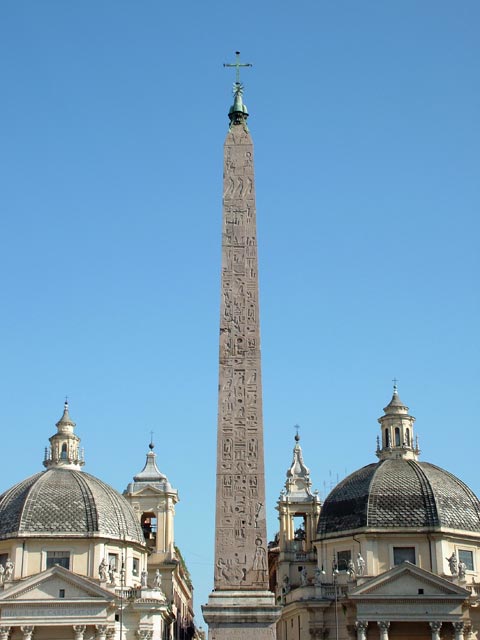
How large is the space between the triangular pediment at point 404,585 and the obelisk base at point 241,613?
34353 millimetres

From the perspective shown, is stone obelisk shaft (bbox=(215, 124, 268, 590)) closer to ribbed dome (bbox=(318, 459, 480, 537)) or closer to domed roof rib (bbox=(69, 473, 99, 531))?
ribbed dome (bbox=(318, 459, 480, 537))

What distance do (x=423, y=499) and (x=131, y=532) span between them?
54.3ft

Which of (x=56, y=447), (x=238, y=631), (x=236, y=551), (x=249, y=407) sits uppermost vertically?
(x=56, y=447)

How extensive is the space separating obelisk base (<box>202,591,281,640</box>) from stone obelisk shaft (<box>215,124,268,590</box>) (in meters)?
0.25

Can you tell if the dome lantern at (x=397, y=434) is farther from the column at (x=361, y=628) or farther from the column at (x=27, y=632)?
the column at (x=27, y=632)

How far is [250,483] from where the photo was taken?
28750 millimetres

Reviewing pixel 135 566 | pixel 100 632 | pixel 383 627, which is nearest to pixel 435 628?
pixel 383 627

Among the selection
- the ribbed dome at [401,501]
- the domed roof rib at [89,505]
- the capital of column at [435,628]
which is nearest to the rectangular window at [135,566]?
the domed roof rib at [89,505]

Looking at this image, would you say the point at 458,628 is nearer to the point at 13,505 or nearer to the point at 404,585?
the point at 404,585

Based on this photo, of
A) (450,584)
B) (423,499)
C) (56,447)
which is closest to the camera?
(450,584)

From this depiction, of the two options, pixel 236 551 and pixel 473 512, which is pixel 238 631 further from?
pixel 473 512

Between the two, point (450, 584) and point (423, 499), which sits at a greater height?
point (423, 499)

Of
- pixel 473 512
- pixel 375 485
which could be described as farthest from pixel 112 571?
pixel 473 512

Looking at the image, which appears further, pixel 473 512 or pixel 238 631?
pixel 473 512
